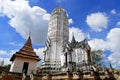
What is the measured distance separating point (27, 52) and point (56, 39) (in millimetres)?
19232

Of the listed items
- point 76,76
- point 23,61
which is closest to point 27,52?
point 23,61

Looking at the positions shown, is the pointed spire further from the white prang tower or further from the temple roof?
the white prang tower

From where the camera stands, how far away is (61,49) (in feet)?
141

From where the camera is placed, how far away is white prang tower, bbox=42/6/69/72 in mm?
40500

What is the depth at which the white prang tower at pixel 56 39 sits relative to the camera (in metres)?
40.5

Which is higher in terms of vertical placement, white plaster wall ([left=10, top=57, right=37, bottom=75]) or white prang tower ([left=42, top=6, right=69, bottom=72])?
white prang tower ([left=42, top=6, right=69, bottom=72])

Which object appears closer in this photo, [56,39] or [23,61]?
[23,61]

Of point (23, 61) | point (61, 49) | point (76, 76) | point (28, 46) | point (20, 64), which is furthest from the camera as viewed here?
point (61, 49)

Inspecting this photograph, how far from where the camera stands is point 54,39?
147ft

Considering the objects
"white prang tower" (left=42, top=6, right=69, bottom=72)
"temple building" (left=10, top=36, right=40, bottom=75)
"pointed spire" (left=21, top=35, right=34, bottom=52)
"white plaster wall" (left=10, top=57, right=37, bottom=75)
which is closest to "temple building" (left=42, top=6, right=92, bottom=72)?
"white prang tower" (left=42, top=6, right=69, bottom=72)

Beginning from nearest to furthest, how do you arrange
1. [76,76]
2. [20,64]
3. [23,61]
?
[76,76] → [20,64] → [23,61]

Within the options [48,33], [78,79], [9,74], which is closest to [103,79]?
[78,79]

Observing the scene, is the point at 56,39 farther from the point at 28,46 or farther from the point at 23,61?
the point at 23,61

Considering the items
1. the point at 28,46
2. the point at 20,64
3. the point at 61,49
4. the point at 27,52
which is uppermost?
the point at 61,49
